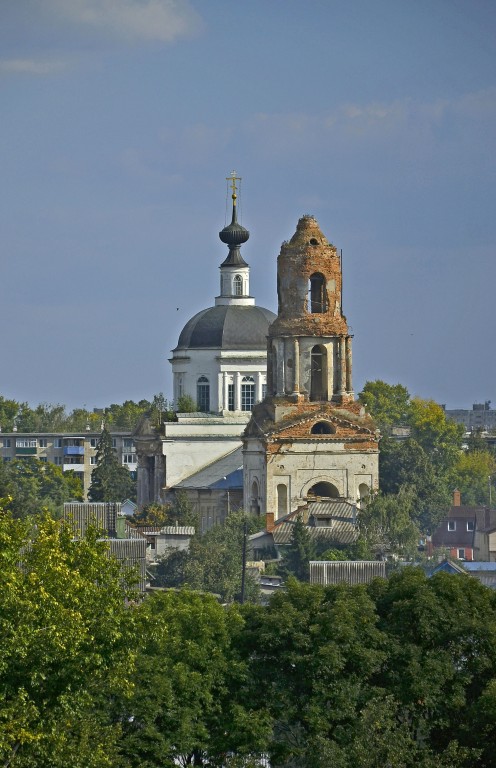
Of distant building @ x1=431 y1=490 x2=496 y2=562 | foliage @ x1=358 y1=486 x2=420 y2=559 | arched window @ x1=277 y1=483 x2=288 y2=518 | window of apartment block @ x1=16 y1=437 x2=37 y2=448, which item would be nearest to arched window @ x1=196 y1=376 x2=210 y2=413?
distant building @ x1=431 y1=490 x2=496 y2=562

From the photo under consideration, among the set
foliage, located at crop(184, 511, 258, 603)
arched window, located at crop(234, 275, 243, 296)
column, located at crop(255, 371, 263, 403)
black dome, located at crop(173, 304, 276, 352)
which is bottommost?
foliage, located at crop(184, 511, 258, 603)

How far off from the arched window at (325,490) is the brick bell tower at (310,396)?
4cm

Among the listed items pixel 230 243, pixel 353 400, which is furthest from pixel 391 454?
pixel 353 400

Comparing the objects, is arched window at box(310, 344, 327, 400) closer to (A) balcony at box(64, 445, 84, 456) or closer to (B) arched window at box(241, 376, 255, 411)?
(B) arched window at box(241, 376, 255, 411)

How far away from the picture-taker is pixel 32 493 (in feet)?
436

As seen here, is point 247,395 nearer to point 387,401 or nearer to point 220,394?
point 220,394

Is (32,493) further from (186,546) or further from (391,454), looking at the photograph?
(186,546)

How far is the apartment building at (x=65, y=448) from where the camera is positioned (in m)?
174

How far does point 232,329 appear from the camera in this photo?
12400cm

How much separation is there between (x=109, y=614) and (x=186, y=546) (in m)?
50.3

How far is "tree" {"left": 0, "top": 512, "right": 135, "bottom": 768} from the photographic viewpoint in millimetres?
44594

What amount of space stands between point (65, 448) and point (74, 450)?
64 cm

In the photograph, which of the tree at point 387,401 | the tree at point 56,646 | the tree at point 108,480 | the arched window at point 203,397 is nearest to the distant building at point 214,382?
the arched window at point 203,397

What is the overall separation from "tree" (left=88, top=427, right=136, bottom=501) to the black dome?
11015 millimetres
